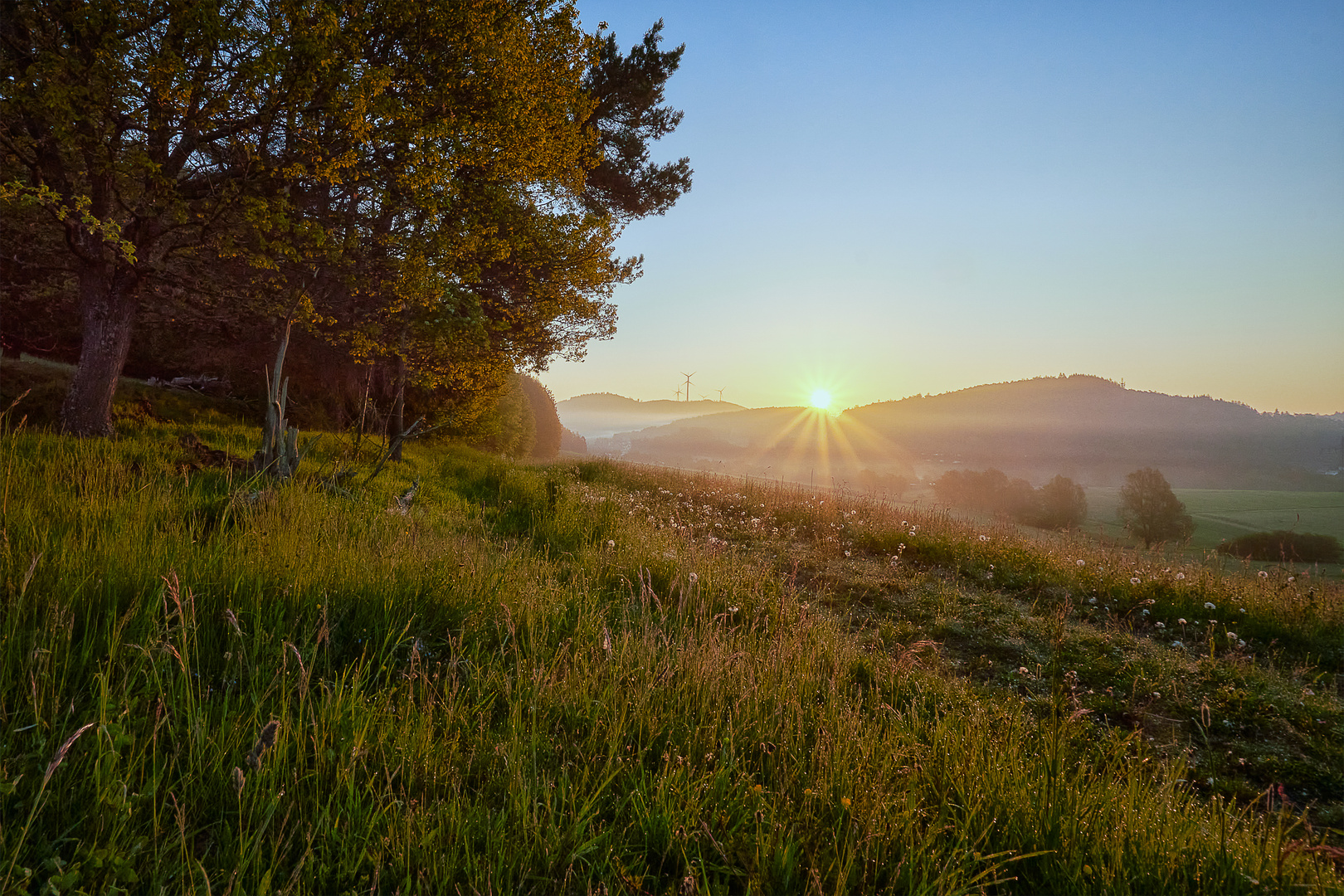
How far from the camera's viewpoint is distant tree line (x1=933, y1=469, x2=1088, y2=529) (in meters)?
61.8

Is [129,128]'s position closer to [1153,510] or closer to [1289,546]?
[1289,546]

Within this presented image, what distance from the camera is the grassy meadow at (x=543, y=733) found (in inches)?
76.5

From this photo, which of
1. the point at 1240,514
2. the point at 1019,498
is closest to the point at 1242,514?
the point at 1240,514

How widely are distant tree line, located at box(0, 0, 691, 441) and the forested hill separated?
145456 millimetres

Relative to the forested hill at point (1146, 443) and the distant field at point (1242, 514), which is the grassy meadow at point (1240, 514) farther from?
the forested hill at point (1146, 443)

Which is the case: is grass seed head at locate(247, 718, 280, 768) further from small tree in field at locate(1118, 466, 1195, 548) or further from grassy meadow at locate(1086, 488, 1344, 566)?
small tree in field at locate(1118, 466, 1195, 548)

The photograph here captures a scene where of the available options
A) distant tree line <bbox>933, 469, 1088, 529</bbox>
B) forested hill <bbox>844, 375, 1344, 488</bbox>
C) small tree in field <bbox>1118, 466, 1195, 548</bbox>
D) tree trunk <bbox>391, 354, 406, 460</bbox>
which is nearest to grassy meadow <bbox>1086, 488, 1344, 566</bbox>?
small tree in field <bbox>1118, 466, 1195, 548</bbox>

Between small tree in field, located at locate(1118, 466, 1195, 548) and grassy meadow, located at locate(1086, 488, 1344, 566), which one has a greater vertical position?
small tree in field, located at locate(1118, 466, 1195, 548)

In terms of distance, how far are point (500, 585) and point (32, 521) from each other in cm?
325

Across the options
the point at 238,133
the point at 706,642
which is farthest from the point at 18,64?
the point at 706,642

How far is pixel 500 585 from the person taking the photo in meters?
4.50

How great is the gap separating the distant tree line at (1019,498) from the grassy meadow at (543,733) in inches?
2281

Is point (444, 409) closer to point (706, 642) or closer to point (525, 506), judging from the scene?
point (525, 506)

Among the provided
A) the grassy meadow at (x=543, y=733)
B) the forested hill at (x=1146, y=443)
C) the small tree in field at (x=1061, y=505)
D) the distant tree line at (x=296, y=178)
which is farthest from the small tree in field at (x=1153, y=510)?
the forested hill at (x=1146, y=443)
